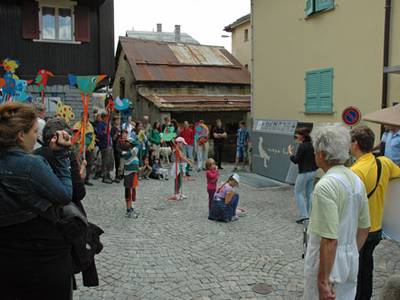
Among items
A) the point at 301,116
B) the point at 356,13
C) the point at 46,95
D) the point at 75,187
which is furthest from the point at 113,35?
the point at 75,187

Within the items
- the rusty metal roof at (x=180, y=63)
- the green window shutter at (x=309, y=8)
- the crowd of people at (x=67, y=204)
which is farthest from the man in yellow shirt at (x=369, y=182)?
the rusty metal roof at (x=180, y=63)

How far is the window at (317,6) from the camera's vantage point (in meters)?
10.1

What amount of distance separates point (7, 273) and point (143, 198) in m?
6.98

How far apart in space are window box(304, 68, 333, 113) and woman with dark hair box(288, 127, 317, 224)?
152 inches

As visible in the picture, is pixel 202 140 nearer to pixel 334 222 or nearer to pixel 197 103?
pixel 197 103

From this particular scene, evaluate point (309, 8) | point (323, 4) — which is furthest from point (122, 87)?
point (323, 4)

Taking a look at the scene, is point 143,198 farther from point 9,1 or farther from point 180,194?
point 9,1

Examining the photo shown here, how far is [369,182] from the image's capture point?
3.37m

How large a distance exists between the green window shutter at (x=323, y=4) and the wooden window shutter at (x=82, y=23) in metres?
8.32

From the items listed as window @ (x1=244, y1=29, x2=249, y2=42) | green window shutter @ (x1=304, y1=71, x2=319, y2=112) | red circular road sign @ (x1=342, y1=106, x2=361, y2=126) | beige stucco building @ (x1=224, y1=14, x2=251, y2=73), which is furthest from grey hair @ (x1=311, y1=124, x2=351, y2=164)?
window @ (x1=244, y1=29, x2=249, y2=42)

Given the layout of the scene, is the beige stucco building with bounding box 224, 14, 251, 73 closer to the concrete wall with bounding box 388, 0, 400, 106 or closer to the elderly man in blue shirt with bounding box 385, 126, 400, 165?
the concrete wall with bounding box 388, 0, 400, 106

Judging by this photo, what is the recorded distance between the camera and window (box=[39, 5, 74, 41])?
14414 mm

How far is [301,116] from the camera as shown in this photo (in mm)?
11430

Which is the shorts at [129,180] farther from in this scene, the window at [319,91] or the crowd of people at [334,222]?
the window at [319,91]
